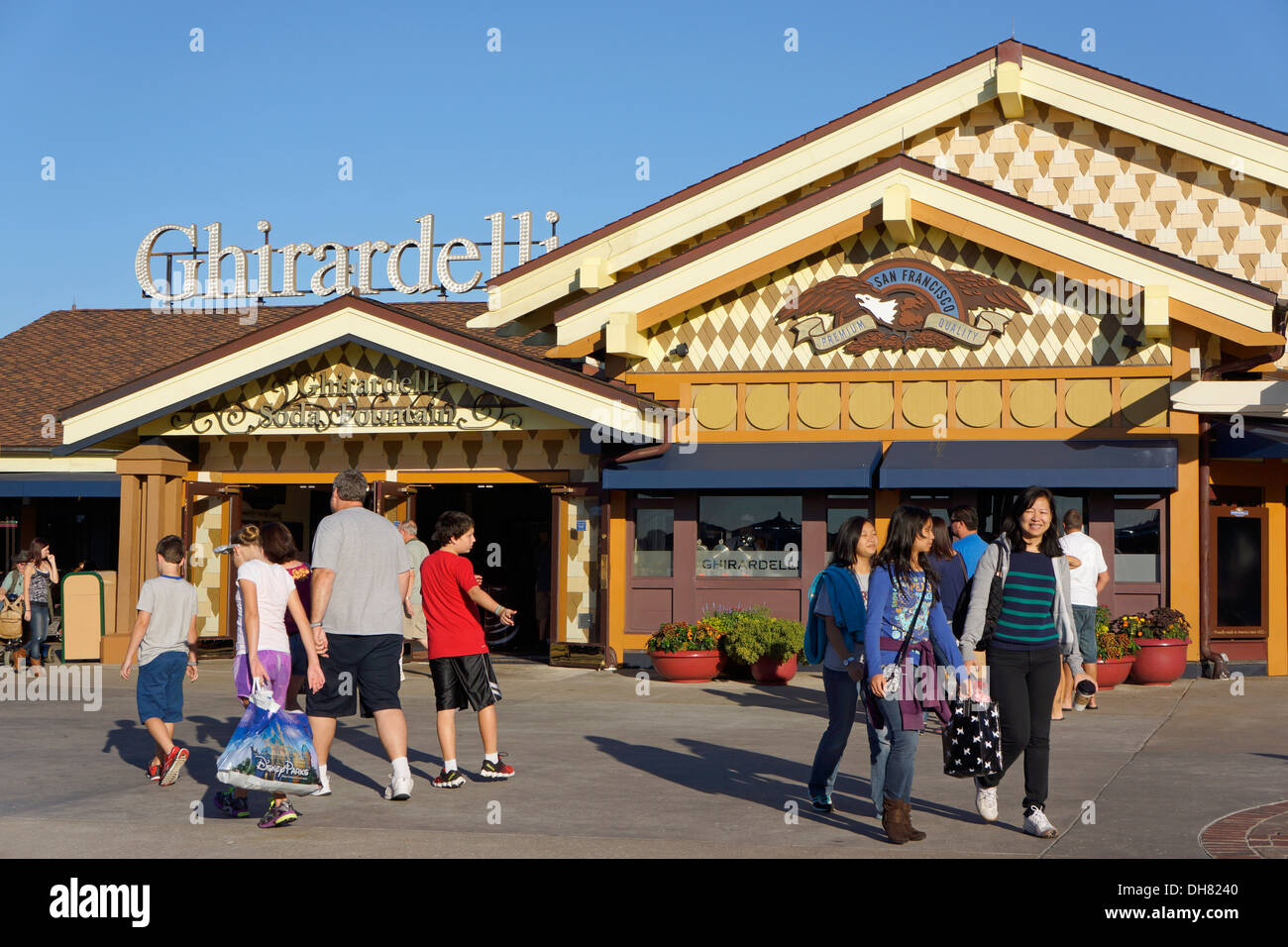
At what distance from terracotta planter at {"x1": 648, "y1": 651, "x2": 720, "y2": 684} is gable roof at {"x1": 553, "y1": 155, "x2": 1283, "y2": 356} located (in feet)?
14.3

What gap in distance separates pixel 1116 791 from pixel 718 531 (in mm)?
9073

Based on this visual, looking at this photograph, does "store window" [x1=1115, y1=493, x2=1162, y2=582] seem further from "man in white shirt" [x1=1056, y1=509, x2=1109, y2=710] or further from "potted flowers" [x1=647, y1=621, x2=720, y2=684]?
"potted flowers" [x1=647, y1=621, x2=720, y2=684]

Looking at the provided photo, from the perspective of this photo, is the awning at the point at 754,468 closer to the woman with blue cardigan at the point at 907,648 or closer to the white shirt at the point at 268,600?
the woman with blue cardigan at the point at 907,648

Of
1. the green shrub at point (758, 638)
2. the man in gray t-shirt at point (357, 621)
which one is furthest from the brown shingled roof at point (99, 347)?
the man in gray t-shirt at point (357, 621)

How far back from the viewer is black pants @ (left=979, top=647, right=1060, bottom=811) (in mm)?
7770

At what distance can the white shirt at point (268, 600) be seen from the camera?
8359 millimetres

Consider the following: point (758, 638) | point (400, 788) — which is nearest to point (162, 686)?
point (400, 788)

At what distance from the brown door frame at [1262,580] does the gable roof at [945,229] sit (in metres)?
2.25

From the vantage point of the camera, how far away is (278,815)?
7.89 meters

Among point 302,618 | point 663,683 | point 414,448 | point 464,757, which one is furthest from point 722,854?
point 414,448

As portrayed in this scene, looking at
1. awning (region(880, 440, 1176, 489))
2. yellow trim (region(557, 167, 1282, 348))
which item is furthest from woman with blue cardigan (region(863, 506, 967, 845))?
yellow trim (region(557, 167, 1282, 348))

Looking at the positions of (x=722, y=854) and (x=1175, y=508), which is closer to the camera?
(x=722, y=854)

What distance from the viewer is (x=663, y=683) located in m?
16.0

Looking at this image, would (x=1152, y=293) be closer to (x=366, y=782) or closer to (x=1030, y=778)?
(x=1030, y=778)
